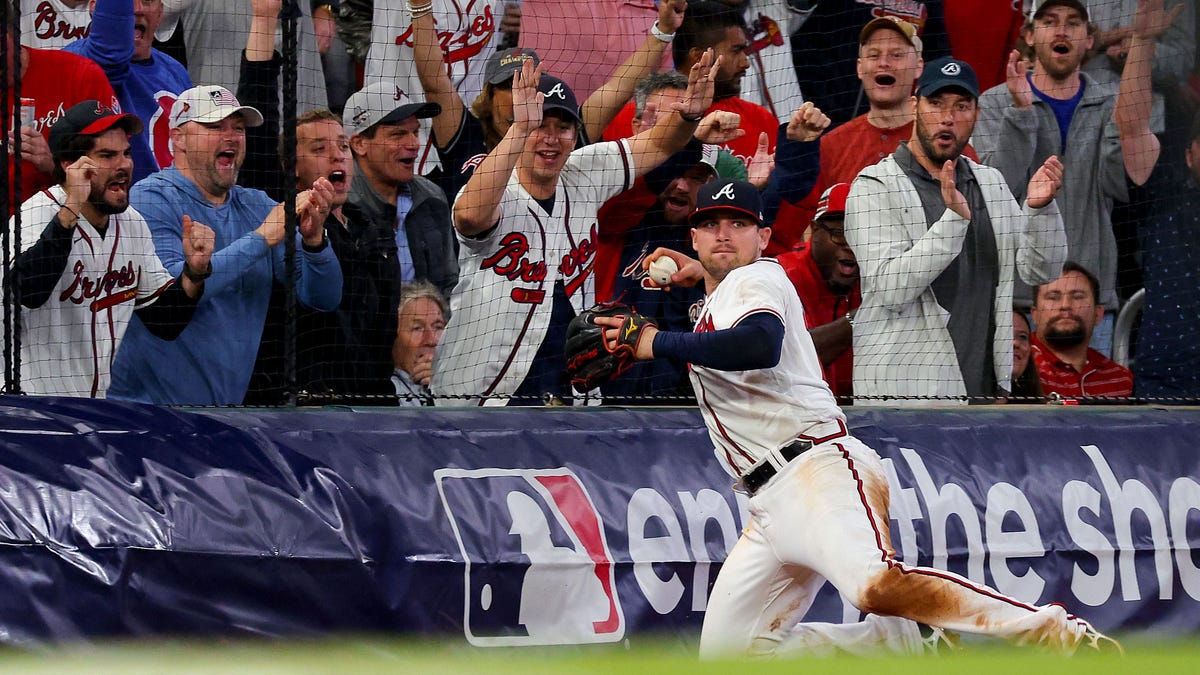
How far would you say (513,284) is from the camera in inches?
236

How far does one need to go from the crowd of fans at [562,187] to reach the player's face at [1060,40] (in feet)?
0.05

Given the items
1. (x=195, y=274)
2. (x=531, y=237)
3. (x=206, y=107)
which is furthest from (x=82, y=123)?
(x=531, y=237)

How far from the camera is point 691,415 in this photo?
5758 mm

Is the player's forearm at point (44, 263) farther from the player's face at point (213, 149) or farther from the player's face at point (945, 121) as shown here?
the player's face at point (945, 121)

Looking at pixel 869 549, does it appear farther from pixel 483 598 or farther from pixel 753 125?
pixel 753 125

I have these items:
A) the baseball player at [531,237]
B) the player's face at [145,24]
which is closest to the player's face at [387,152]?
the baseball player at [531,237]

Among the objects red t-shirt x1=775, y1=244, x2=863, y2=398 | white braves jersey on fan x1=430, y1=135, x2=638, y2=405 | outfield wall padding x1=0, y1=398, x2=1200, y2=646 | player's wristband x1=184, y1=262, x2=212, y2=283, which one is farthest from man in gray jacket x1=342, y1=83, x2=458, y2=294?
red t-shirt x1=775, y1=244, x2=863, y2=398

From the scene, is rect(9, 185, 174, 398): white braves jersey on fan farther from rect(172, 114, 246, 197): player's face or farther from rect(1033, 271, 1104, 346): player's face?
rect(1033, 271, 1104, 346): player's face

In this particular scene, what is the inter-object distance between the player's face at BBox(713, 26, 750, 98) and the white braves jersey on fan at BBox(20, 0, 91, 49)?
2.72 metres

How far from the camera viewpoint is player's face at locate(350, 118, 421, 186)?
19.6ft

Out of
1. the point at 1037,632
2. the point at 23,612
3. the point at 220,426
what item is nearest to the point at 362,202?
the point at 220,426

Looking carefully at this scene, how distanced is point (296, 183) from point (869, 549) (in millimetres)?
2809

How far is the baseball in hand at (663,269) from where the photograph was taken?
15.9 ft

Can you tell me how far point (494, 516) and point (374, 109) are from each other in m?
1.88
